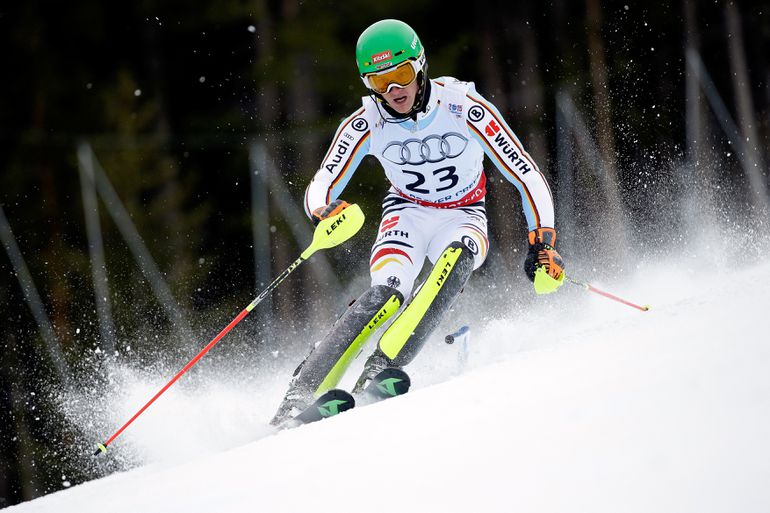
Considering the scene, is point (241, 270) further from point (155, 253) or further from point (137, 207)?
point (137, 207)

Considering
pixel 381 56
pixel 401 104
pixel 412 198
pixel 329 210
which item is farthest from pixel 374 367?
pixel 381 56

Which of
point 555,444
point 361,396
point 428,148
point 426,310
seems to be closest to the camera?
point 555,444

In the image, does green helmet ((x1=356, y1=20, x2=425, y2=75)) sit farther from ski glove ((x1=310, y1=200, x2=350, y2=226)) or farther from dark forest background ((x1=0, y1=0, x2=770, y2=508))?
dark forest background ((x1=0, y1=0, x2=770, y2=508))

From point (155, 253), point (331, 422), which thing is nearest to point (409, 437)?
point (331, 422)

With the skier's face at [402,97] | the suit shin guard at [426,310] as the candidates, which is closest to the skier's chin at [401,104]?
the skier's face at [402,97]

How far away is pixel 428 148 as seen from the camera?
3.89 meters

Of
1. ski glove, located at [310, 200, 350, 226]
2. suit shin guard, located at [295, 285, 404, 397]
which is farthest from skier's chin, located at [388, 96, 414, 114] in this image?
suit shin guard, located at [295, 285, 404, 397]

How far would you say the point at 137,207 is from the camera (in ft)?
42.9

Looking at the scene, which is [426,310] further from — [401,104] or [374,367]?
[401,104]

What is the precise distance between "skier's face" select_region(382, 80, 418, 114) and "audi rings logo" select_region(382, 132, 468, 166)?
6.6 inches

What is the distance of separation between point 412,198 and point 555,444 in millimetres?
2253

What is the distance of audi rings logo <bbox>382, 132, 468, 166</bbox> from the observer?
387 centimetres

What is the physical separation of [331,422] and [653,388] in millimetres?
996

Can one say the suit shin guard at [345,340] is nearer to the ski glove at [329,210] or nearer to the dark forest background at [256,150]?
the ski glove at [329,210]
